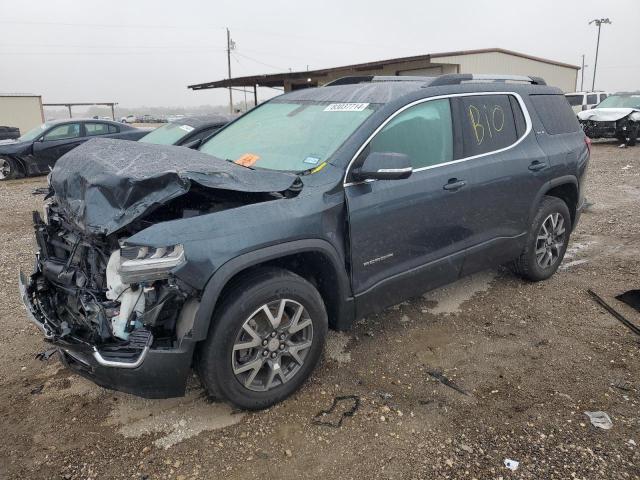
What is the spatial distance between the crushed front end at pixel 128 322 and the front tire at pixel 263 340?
163 mm

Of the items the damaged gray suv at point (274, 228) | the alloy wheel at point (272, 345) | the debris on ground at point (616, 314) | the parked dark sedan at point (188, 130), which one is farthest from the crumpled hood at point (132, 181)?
the parked dark sedan at point (188, 130)

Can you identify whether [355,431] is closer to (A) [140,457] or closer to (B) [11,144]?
(A) [140,457]

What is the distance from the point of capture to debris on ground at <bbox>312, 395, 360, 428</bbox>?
Result: 9.30 feet

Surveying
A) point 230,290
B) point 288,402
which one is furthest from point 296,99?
point 288,402

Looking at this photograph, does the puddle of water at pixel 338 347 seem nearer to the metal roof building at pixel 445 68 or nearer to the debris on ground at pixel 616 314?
the debris on ground at pixel 616 314

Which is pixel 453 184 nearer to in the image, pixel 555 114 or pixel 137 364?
pixel 555 114

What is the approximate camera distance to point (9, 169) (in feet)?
38.1

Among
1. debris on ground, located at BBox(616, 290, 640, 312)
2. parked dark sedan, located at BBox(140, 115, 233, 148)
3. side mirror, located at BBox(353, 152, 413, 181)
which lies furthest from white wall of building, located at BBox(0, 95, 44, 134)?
debris on ground, located at BBox(616, 290, 640, 312)

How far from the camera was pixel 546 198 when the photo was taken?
14.9ft

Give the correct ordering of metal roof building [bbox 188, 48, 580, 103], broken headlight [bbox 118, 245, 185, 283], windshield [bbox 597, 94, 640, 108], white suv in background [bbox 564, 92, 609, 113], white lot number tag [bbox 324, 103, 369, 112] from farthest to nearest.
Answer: white suv in background [bbox 564, 92, 609, 113], metal roof building [bbox 188, 48, 580, 103], windshield [bbox 597, 94, 640, 108], white lot number tag [bbox 324, 103, 369, 112], broken headlight [bbox 118, 245, 185, 283]

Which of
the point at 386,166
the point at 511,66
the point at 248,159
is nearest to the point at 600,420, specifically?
the point at 386,166

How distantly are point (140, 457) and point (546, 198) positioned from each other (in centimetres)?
390

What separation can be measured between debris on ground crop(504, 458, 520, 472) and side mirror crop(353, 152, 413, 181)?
1624mm

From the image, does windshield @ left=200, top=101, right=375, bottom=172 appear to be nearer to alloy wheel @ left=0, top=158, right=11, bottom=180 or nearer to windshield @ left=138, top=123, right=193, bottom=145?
windshield @ left=138, top=123, right=193, bottom=145
